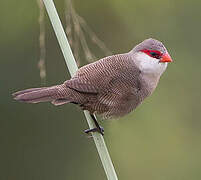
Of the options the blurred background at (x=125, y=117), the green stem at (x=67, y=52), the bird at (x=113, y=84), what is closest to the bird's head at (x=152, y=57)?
the bird at (x=113, y=84)

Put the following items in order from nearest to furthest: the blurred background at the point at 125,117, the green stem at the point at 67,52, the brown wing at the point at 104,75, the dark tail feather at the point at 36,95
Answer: the green stem at the point at 67,52 → the dark tail feather at the point at 36,95 → the brown wing at the point at 104,75 → the blurred background at the point at 125,117

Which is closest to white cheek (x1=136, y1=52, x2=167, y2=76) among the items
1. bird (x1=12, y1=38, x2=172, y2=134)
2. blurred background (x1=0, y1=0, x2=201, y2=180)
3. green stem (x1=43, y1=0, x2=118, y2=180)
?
bird (x1=12, y1=38, x2=172, y2=134)

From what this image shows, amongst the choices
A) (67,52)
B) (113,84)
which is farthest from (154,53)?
(67,52)

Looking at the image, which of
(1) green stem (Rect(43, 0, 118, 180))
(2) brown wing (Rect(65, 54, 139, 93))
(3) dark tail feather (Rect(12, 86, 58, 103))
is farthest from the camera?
(2) brown wing (Rect(65, 54, 139, 93))

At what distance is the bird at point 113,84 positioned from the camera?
2.76m

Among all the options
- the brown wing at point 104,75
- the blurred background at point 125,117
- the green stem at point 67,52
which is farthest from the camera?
the blurred background at point 125,117

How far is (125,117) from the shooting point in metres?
4.87

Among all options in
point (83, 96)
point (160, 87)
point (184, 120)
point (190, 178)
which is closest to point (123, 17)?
point (160, 87)

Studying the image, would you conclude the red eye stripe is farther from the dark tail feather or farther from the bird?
the dark tail feather

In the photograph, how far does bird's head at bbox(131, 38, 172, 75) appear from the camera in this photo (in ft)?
9.27

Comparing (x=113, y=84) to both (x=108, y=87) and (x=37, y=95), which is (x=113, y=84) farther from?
(x=37, y=95)

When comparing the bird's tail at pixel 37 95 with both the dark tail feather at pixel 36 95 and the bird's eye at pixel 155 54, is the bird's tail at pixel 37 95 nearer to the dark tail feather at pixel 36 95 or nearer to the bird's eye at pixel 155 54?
the dark tail feather at pixel 36 95

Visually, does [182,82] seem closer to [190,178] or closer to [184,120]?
[184,120]

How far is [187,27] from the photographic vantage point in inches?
188
